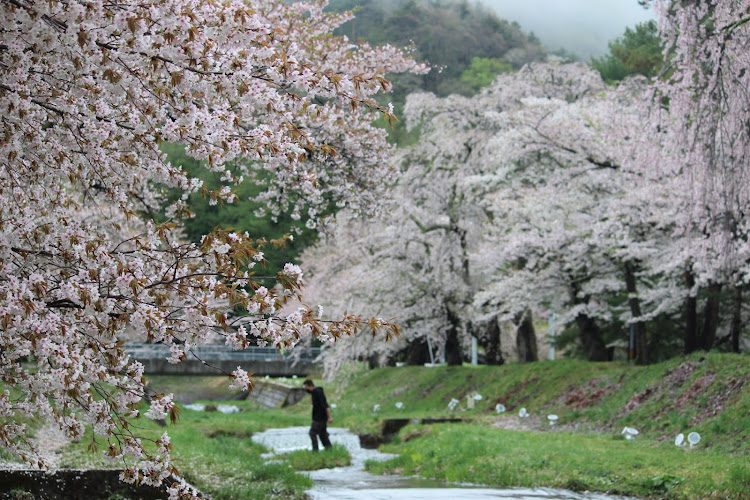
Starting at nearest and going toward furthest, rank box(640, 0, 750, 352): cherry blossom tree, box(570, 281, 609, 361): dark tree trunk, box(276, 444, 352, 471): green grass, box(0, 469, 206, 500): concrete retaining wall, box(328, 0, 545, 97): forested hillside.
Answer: box(0, 469, 206, 500): concrete retaining wall → box(640, 0, 750, 352): cherry blossom tree → box(276, 444, 352, 471): green grass → box(570, 281, 609, 361): dark tree trunk → box(328, 0, 545, 97): forested hillside

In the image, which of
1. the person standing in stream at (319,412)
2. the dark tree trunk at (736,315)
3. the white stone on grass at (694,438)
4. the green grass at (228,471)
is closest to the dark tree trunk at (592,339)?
the dark tree trunk at (736,315)

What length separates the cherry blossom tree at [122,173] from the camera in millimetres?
4285

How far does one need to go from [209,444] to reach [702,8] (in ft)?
38.1

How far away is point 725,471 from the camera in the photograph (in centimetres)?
885

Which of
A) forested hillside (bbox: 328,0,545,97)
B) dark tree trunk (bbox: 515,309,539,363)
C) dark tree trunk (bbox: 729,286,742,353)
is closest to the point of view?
dark tree trunk (bbox: 729,286,742,353)

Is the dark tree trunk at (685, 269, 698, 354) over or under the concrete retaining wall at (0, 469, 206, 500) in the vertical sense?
over

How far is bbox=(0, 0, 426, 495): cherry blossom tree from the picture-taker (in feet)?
14.1

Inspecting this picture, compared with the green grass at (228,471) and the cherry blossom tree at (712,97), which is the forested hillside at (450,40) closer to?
the green grass at (228,471)

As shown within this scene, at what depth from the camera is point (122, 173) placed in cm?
578

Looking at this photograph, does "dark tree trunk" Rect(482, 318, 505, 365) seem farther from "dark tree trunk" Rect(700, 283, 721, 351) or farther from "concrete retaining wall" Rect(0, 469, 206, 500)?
"concrete retaining wall" Rect(0, 469, 206, 500)

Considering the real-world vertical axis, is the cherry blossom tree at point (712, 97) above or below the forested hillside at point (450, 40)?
below

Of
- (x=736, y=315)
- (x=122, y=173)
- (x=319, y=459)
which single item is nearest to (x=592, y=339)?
(x=736, y=315)

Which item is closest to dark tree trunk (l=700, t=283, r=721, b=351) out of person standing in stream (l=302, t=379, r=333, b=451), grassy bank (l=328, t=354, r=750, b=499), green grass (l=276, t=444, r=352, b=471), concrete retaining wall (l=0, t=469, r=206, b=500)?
grassy bank (l=328, t=354, r=750, b=499)

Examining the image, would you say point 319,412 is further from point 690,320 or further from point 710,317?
point 710,317
